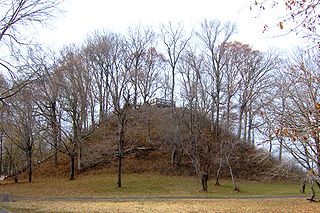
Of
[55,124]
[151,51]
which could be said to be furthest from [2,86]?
[151,51]

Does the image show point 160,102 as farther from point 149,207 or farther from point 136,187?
point 149,207

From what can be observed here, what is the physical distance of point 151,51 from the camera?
4950 cm

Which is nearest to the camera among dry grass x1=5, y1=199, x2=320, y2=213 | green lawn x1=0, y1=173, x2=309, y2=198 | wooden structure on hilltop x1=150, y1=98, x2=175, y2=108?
dry grass x1=5, y1=199, x2=320, y2=213

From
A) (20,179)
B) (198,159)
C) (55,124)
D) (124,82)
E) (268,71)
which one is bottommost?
(20,179)

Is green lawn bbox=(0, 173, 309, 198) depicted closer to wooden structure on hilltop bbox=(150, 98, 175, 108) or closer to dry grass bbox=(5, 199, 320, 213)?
dry grass bbox=(5, 199, 320, 213)

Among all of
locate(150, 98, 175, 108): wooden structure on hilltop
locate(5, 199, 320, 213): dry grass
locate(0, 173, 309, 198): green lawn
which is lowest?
locate(0, 173, 309, 198): green lawn

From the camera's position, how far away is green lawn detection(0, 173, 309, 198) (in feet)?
103

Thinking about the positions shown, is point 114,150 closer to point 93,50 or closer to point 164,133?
point 164,133

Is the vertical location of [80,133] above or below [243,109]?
below

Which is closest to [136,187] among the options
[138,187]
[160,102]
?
[138,187]

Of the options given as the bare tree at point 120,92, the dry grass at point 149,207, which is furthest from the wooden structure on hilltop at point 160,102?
the dry grass at point 149,207

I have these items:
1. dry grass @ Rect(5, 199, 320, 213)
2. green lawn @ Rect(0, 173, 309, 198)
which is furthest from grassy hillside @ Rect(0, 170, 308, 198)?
dry grass @ Rect(5, 199, 320, 213)

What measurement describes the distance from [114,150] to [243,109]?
690 inches

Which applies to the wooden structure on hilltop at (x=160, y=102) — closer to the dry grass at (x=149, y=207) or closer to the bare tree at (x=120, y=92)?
the bare tree at (x=120, y=92)
